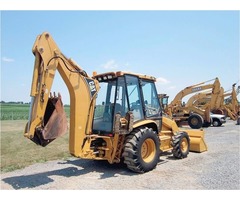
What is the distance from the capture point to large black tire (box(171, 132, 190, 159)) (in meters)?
7.80

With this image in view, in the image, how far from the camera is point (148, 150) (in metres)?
6.77

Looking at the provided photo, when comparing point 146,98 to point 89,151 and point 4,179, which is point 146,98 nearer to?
point 89,151

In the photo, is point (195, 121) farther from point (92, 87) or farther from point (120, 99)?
point (92, 87)

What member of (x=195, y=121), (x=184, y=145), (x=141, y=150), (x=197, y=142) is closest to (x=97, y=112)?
(x=141, y=150)

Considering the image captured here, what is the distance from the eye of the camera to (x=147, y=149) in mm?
6766

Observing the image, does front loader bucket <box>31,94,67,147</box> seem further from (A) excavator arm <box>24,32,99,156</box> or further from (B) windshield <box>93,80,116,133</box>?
(B) windshield <box>93,80,116,133</box>

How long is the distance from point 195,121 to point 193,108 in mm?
1642

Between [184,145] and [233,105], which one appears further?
[233,105]

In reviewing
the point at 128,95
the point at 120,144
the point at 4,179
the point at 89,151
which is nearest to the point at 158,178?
the point at 120,144

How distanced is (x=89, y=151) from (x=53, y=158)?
262 cm

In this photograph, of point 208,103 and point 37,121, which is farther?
point 208,103

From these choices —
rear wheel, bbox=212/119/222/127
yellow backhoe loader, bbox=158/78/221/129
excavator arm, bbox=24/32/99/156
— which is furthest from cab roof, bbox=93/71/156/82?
rear wheel, bbox=212/119/222/127

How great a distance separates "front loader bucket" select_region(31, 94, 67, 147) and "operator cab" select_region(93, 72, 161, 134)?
113 centimetres

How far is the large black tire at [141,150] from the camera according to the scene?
6074 mm
